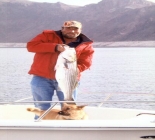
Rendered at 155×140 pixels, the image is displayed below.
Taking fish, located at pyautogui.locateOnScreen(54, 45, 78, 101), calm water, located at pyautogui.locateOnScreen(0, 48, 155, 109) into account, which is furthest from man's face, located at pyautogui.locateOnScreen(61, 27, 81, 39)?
calm water, located at pyautogui.locateOnScreen(0, 48, 155, 109)

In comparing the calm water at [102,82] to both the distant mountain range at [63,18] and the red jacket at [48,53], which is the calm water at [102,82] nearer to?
the distant mountain range at [63,18]

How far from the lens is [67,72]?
14.2 feet

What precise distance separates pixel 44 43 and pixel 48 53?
0.12m

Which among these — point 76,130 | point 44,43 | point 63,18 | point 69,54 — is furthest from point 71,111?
point 63,18

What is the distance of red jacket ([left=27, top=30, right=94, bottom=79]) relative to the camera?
4480 millimetres

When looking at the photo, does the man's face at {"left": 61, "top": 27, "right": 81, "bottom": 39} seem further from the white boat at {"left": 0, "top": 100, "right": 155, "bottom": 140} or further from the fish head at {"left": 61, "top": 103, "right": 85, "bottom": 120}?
the white boat at {"left": 0, "top": 100, "right": 155, "bottom": 140}

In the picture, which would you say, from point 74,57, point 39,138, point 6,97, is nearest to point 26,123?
point 39,138

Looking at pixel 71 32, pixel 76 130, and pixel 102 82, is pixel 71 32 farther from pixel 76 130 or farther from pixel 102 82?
pixel 102 82

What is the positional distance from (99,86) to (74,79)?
21544 mm

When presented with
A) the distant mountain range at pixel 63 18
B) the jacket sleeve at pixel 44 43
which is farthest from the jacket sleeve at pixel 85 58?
the distant mountain range at pixel 63 18

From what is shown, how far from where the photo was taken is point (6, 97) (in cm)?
1870

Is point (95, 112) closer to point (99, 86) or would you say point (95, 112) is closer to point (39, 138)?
point (39, 138)

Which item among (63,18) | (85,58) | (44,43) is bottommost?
(85,58)

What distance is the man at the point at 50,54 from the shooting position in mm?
4492
